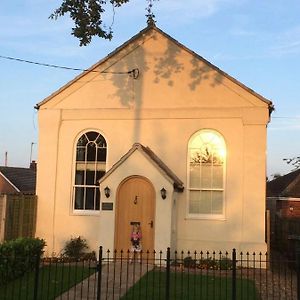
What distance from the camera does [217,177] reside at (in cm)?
1598

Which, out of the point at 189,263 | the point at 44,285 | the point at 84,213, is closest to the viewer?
the point at 44,285

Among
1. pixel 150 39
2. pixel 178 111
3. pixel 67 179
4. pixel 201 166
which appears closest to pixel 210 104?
pixel 178 111

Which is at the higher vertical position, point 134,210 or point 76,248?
point 134,210

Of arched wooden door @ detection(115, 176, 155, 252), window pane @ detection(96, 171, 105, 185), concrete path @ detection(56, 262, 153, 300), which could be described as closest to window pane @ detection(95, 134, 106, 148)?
window pane @ detection(96, 171, 105, 185)

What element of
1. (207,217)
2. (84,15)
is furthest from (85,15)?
(207,217)

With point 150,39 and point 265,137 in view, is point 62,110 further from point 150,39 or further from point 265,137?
point 265,137

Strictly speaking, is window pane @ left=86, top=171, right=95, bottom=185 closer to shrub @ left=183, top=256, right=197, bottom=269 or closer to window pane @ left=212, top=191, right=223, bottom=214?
window pane @ left=212, top=191, right=223, bottom=214

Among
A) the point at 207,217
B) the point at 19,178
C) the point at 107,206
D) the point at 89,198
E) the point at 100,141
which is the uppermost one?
the point at 19,178

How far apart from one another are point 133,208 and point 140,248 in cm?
129

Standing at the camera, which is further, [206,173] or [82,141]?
[82,141]

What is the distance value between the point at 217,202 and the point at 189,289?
507 centimetres

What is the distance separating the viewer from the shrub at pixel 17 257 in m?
11.6

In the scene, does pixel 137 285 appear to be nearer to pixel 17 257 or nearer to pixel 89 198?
pixel 17 257

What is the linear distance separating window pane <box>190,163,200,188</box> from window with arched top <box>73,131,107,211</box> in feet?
9.96
